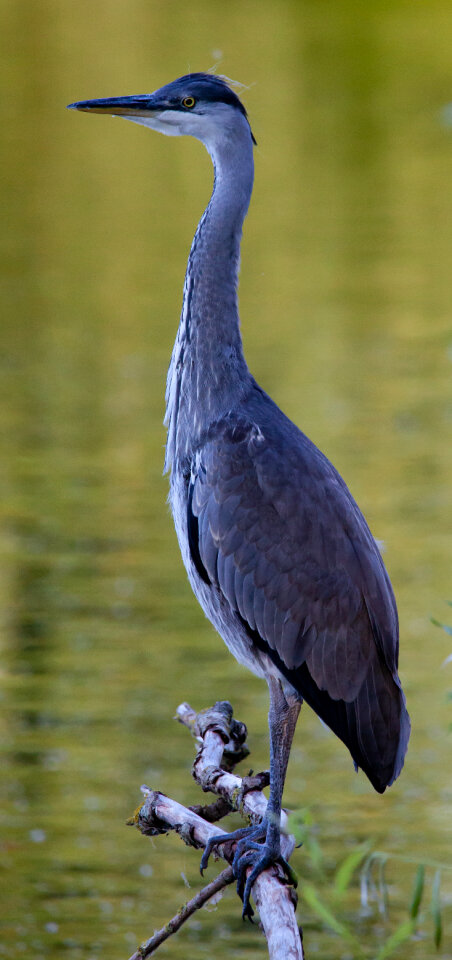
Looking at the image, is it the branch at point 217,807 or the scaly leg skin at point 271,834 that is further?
the scaly leg skin at point 271,834

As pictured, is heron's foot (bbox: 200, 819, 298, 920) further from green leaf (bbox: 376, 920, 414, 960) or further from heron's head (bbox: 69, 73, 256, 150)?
heron's head (bbox: 69, 73, 256, 150)

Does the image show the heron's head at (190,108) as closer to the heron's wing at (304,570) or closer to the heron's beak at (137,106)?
the heron's beak at (137,106)

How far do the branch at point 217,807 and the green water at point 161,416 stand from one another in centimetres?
52

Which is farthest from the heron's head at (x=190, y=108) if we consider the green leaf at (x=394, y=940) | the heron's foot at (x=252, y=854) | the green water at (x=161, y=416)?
the green leaf at (x=394, y=940)

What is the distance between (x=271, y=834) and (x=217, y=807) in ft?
0.80

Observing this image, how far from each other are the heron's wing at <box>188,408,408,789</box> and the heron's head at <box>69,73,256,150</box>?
88 centimetres

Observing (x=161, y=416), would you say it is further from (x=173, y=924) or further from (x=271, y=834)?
(x=173, y=924)

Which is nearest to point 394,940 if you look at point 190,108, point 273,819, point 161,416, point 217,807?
point 273,819

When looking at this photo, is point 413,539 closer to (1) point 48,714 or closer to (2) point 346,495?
(1) point 48,714

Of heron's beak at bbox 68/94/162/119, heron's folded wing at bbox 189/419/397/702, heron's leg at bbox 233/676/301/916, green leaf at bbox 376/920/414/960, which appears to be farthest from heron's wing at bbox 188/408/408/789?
green leaf at bbox 376/920/414/960

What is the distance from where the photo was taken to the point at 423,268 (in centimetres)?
1717

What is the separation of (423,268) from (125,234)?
13.4 feet

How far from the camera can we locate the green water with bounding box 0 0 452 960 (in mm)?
6945

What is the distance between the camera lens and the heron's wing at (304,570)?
11.6 ft
